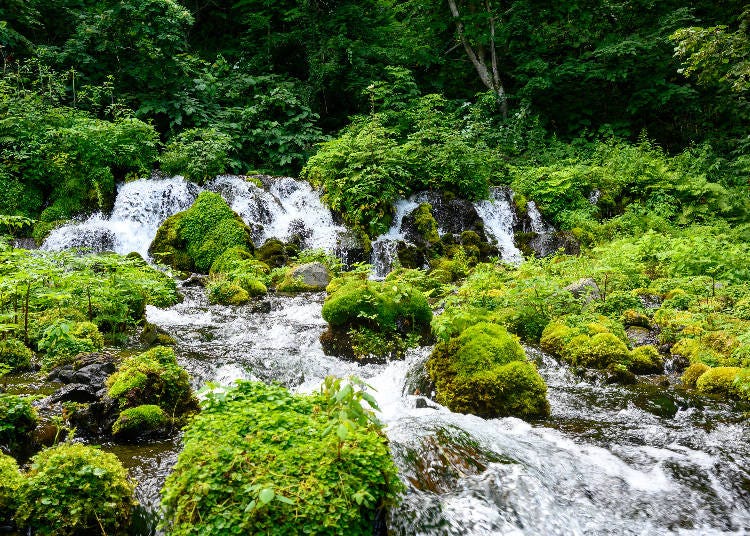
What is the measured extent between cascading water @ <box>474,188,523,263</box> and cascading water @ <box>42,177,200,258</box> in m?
9.64

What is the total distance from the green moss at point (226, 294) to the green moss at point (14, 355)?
481 centimetres

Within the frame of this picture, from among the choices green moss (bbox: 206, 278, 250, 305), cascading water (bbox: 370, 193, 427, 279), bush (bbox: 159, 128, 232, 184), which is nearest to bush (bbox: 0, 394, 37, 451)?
green moss (bbox: 206, 278, 250, 305)

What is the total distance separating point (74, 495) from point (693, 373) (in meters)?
6.98

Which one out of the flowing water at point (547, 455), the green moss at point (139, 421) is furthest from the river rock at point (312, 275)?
the green moss at point (139, 421)

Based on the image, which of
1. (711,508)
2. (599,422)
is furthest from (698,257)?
(711,508)

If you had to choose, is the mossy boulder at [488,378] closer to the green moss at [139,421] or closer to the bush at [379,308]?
the bush at [379,308]

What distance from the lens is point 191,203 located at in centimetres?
1542

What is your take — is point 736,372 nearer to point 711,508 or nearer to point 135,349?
point 711,508

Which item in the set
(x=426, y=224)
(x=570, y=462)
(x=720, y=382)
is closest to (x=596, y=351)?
(x=720, y=382)

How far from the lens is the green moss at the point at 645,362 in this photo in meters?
7.00

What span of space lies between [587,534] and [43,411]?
4.88 meters

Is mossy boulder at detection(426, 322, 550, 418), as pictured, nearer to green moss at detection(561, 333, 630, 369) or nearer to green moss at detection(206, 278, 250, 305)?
green moss at detection(561, 333, 630, 369)

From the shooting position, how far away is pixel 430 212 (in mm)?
16594

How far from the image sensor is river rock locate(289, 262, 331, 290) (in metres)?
12.2
